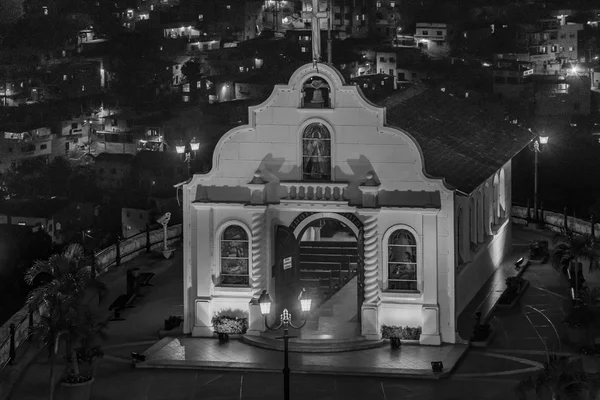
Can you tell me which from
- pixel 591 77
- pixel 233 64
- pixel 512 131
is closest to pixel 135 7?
pixel 233 64

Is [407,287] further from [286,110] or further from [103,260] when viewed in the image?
[103,260]

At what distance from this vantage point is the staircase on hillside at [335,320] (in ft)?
127

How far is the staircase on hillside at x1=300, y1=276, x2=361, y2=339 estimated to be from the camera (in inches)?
1519

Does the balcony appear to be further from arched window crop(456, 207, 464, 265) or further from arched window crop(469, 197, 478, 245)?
arched window crop(469, 197, 478, 245)

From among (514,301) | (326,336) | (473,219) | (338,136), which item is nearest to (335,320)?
(326,336)

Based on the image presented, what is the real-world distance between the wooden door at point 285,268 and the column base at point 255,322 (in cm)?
80

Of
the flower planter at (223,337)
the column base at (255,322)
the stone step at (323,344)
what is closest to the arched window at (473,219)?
the stone step at (323,344)

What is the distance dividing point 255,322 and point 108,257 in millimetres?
10933

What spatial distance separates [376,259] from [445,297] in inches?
76.9

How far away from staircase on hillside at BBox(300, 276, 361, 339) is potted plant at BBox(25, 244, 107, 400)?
21.4ft

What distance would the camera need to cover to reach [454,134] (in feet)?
153

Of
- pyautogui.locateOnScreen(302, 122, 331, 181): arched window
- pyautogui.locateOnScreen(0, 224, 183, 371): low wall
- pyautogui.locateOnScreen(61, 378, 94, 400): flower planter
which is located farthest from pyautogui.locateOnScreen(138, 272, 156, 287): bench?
pyautogui.locateOnScreen(61, 378, 94, 400): flower planter

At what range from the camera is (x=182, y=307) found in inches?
1684

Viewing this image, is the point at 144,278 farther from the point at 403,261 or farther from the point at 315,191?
the point at 403,261
